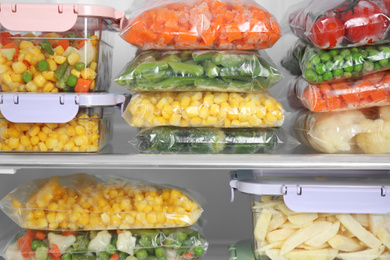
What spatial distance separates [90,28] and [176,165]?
0.42 meters

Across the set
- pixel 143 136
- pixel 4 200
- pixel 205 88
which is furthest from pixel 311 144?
pixel 4 200

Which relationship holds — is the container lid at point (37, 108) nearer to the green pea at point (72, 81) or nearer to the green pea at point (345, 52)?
the green pea at point (72, 81)

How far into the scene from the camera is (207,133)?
1272 mm

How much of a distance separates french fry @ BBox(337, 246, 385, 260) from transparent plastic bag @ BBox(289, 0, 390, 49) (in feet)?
1.70

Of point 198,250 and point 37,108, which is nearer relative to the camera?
point 37,108

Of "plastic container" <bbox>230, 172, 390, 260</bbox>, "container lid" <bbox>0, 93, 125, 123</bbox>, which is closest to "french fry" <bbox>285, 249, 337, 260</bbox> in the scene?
"plastic container" <bbox>230, 172, 390, 260</bbox>

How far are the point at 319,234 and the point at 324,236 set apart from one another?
0.01 meters

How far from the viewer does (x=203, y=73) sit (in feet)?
4.02

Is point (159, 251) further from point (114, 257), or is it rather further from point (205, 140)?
point (205, 140)

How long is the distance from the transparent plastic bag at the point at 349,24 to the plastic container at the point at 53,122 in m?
0.55

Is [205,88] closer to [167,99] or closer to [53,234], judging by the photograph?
[167,99]

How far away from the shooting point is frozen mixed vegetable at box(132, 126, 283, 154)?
1271 millimetres

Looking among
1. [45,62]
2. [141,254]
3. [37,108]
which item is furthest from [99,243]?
[45,62]

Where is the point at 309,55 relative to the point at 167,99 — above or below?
above
